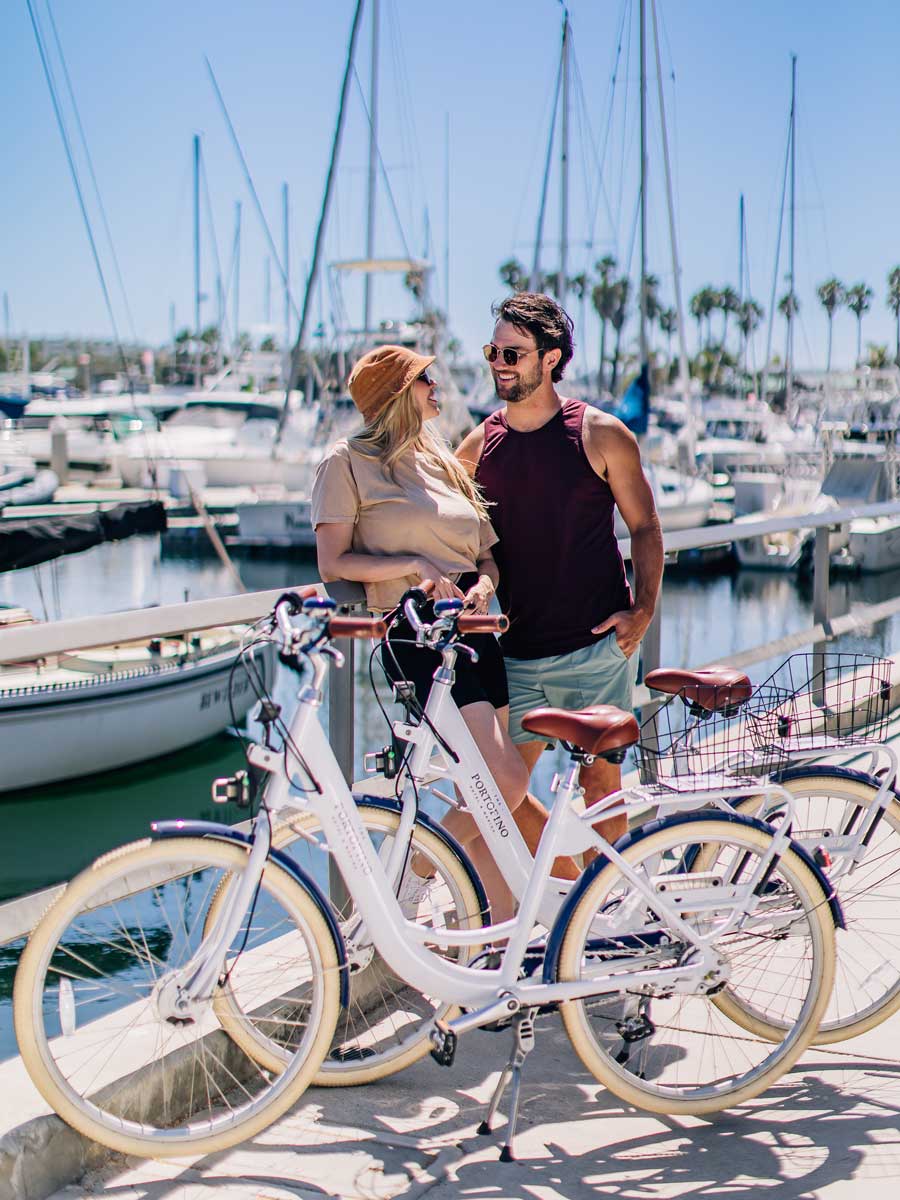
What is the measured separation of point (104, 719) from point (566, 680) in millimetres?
16686

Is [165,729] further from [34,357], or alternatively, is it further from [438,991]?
[34,357]

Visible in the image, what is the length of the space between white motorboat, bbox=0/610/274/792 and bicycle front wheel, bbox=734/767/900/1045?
1486 centimetres

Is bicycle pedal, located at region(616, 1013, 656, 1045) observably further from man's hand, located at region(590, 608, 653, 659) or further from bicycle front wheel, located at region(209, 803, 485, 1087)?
man's hand, located at region(590, 608, 653, 659)

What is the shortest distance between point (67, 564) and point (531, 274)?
16254mm

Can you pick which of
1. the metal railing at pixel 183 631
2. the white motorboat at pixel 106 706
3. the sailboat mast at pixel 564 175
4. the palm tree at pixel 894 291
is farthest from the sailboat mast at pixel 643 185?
the palm tree at pixel 894 291

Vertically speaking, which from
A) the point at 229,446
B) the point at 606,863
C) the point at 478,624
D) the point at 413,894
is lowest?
the point at 229,446

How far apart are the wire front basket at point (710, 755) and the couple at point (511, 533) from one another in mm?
345

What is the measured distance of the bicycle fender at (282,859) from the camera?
106 inches

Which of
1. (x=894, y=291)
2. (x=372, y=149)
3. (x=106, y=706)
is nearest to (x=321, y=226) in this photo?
(x=372, y=149)

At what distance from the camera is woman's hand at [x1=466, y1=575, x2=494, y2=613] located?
11.0 feet

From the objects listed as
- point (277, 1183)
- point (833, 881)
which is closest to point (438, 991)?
point (277, 1183)

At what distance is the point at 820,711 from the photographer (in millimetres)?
3381

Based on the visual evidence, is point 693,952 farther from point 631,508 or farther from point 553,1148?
point 631,508

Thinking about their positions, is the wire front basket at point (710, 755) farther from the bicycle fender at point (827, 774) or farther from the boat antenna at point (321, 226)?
the boat antenna at point (321, 226)
